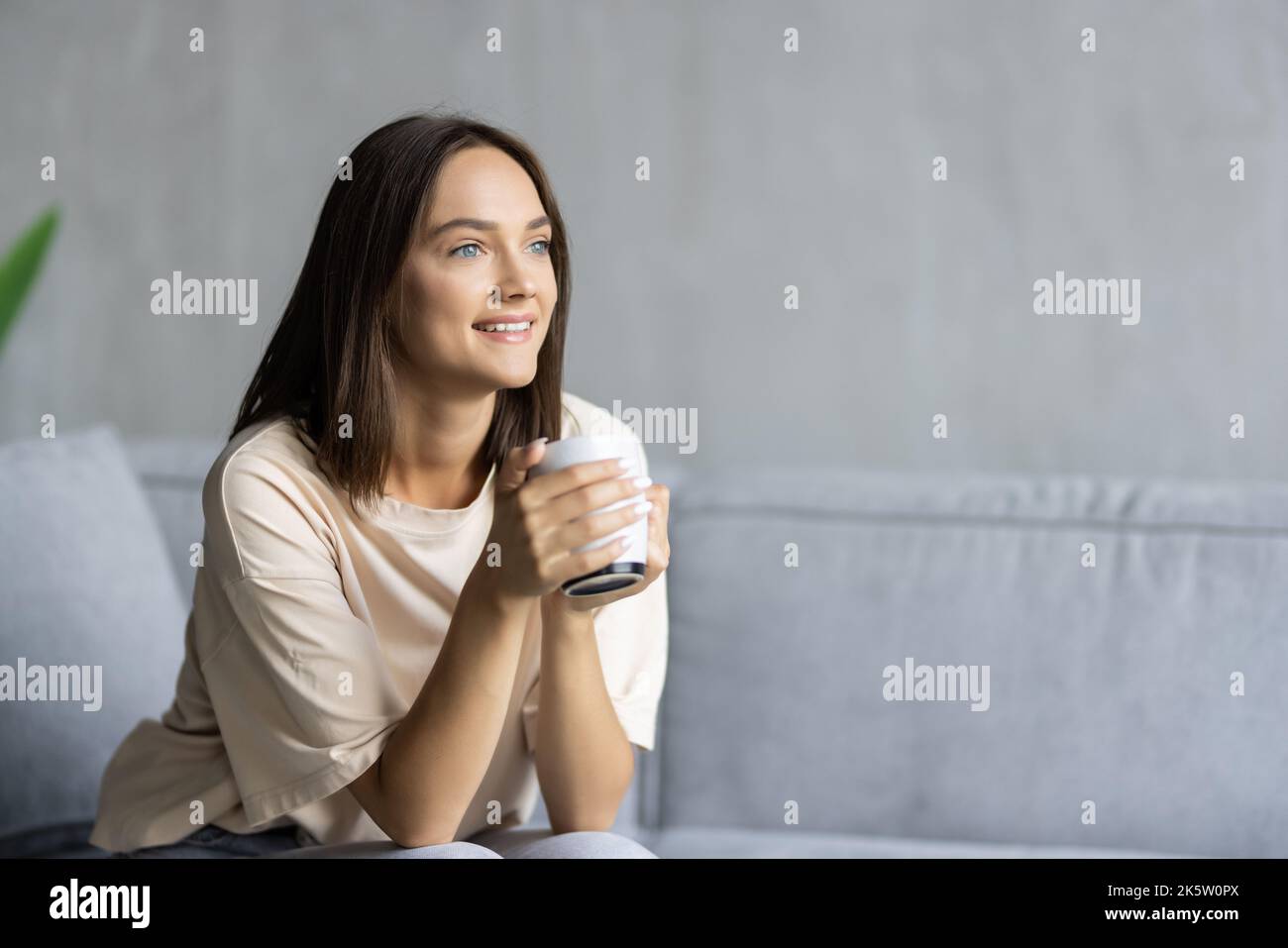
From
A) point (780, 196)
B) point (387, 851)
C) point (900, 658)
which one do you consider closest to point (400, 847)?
point (387, 851)

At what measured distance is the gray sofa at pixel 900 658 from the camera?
1415 millimetres

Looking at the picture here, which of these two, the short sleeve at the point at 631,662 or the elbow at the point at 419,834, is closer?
the elbow at the point at 419,834

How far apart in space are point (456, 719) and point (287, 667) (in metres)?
0.15

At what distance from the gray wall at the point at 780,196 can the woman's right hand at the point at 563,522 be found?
105cm

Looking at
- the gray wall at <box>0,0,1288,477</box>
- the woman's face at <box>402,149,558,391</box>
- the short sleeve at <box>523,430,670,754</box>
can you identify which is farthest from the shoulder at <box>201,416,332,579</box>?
the gray wall at <box>0,0,1288,477</box>

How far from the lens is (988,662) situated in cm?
148

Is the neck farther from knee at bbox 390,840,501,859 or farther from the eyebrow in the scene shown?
knee at bbox 390,840,501,859

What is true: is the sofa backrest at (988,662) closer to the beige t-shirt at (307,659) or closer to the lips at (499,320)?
the beige t-shirt at (307,659)

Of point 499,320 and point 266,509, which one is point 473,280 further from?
point 266,509

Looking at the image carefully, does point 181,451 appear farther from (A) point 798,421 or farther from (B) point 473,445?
(A) point 798,421

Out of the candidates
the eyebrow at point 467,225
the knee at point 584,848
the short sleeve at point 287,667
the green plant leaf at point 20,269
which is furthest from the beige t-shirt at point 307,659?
the green plant leaf at point 20,269

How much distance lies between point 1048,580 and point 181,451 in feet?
3.93

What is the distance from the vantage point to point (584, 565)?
91 centimetres

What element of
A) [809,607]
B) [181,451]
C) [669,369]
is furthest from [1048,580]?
[181,451]
